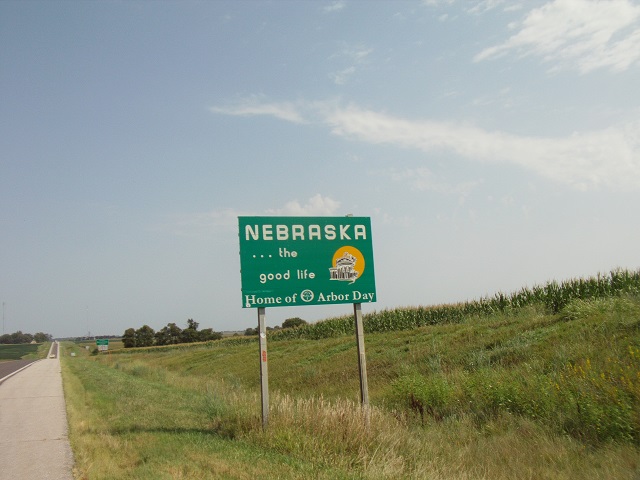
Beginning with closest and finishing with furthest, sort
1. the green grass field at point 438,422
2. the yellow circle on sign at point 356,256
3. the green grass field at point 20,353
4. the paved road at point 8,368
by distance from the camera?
the green grass field at point 438,422 → the yellow circle on sign at point 356,256 → the paved road at point 8,368 → the green grass field at point 20,353

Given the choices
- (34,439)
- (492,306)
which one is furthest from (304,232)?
(492,306)

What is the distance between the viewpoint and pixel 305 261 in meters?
11.7

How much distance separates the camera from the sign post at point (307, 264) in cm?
1123

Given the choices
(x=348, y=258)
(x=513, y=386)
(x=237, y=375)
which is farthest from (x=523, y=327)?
(x=237, y=375)

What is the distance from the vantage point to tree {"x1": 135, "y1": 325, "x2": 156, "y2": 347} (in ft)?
367

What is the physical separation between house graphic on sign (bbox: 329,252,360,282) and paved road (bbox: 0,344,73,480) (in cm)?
588

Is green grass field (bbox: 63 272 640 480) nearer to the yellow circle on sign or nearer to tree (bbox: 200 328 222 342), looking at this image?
the yellow circle on sign

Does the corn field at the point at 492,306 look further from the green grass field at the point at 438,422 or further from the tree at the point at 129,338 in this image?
the tree at the point at 129,338

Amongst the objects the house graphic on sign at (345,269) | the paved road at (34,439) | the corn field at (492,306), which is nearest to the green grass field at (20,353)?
the corn field at (492,306)

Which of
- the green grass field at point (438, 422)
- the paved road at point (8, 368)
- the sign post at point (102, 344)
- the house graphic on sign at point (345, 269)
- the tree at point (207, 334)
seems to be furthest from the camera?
the tree at point (207, 334)

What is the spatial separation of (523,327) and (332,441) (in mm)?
13524

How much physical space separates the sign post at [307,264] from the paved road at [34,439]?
3.88m

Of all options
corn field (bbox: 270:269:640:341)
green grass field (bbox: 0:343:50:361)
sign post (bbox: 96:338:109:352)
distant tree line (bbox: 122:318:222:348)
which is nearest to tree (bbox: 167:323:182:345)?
distant tree line (bbox: 122:318:222:348)

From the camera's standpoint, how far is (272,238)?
11.5m
